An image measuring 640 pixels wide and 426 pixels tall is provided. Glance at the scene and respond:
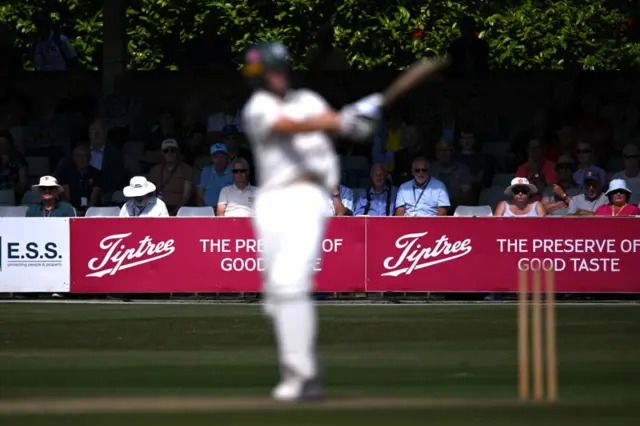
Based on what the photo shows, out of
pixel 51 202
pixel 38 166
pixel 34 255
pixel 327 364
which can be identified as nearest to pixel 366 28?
pixel 38 166

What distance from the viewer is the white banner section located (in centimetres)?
1955

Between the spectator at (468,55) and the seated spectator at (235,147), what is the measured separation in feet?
11.6

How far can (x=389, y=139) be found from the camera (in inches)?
890

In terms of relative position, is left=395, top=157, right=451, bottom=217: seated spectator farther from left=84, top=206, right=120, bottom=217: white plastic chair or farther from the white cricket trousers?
the white cricket trousers

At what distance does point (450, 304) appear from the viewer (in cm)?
1878

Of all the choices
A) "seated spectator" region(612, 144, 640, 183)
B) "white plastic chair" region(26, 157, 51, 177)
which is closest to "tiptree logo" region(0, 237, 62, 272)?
"white plastic chair" region(26, 157, 51, 177)

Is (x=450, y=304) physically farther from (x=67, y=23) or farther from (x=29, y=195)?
(x=67, y=23)

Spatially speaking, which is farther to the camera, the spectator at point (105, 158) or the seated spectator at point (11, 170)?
the seated spectator at point (11, 170)

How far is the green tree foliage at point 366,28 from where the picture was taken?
3147 cm

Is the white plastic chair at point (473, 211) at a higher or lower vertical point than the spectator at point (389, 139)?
lower

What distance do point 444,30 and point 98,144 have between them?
1827 centimetres

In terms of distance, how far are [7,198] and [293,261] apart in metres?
14.0

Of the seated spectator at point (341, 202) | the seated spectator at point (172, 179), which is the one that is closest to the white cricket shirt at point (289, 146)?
the seated spectator at point (341, 202)

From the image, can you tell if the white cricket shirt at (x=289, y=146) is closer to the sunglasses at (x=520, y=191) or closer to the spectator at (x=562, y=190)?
the sunglasses at (x=520, y=191)
